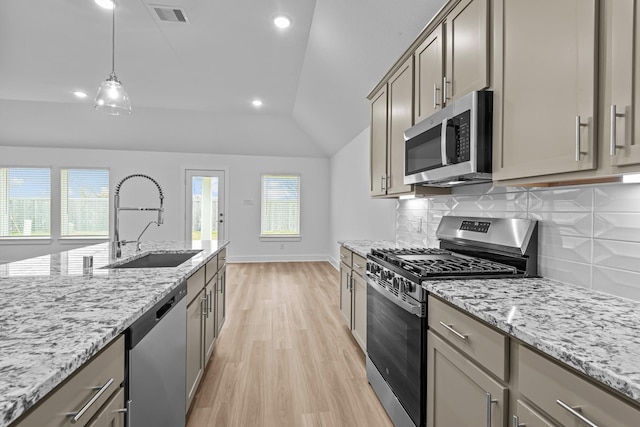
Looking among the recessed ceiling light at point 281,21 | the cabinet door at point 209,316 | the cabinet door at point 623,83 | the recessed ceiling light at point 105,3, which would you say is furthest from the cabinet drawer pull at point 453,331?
the recessed ceiling light at point 105,3

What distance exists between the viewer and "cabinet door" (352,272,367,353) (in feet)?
8.30

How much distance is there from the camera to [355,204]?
5.45 m

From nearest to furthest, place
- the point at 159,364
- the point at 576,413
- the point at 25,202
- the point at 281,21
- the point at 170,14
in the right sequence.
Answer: the point at 576,413 → the point at 159,364 → the point at 170,14 → the point at 281,21 → the point at 25,202

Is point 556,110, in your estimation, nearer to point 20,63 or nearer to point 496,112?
point 496,112

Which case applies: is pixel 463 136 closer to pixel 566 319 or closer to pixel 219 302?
pixel 566 319

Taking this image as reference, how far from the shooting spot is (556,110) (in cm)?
113

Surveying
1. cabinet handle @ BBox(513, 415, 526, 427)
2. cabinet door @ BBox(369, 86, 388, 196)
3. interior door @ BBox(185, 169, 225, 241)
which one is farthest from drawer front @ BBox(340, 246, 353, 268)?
interior door @ BBox(185, 169, 225, 241)

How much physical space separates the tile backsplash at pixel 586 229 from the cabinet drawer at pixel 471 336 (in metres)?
0.60

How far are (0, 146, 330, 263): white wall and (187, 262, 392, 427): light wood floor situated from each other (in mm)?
3096

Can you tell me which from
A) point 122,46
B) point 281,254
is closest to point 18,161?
point 122,46

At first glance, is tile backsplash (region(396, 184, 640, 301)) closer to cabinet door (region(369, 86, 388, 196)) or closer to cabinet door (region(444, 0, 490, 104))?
cabinet door (region(444, 0, 490, 104))

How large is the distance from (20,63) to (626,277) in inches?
241

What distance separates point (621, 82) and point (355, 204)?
4.53 meters

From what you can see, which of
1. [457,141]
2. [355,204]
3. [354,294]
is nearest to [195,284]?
[354,294]
